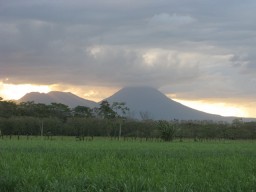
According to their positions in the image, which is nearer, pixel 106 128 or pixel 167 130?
pixel 167 130

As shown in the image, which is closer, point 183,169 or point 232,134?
point 183,169

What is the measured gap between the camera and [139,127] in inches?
3322

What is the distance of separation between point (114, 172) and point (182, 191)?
2.99 meters

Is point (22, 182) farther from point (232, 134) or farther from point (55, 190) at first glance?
point (232, 134)

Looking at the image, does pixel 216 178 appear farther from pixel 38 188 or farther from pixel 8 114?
pixel 8 114

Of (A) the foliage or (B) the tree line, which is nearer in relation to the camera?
(A) the foliage

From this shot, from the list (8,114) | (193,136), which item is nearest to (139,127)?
(193,136)

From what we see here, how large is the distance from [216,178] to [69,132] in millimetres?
76434

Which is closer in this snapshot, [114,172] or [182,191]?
[182,191]

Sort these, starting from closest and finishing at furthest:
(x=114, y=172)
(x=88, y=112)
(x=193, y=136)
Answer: (x=114, y=172) < (x=193, y=136) < (x=88, y=112)

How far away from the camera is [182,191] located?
24.7 feet

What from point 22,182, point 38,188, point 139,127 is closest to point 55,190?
point 38,188

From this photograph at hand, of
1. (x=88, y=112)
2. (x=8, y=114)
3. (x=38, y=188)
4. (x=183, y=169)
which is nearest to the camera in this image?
(x=38, y=188)

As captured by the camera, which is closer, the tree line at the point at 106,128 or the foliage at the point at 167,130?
the foliage at the point at 167,130
